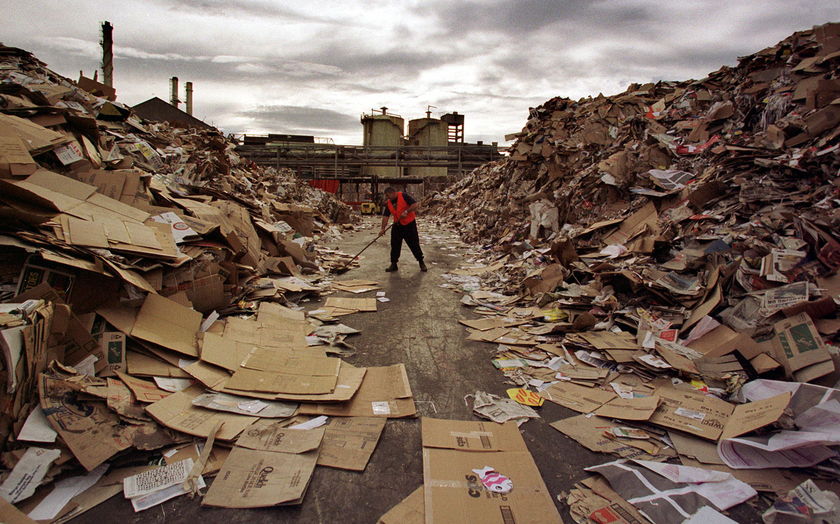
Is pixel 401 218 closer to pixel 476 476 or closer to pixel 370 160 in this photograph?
pixel 476 476

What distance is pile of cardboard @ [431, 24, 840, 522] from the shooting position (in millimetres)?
2006

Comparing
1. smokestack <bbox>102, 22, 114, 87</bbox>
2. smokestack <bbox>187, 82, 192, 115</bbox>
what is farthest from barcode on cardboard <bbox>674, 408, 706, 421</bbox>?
smokestack <bbox>187, 82, 192, 115</bbox>

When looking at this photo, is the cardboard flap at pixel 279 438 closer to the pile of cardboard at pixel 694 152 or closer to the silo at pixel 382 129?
the pile of cardboard at pixel 694 152

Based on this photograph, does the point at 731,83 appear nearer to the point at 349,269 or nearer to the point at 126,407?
the point at 349,269

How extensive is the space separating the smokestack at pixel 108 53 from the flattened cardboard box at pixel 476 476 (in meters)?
24.7

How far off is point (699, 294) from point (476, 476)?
2664 millimetres

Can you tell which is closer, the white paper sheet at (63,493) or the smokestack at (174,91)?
the white paper sheet at (63,493)

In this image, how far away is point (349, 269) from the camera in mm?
6754

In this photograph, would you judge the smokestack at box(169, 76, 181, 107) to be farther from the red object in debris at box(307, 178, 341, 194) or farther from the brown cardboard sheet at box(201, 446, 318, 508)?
the brown cardboard sheet at box(201, 446, 318, 508)

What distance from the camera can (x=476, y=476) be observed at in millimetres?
1913

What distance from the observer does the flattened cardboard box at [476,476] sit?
1.71 metres

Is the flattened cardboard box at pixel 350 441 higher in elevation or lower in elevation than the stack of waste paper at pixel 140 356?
lower

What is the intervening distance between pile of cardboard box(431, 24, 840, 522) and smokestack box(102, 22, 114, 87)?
22444 millimetres

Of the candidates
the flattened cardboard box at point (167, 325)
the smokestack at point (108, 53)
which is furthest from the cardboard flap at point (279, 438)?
the smokestack at point (108, 53)
